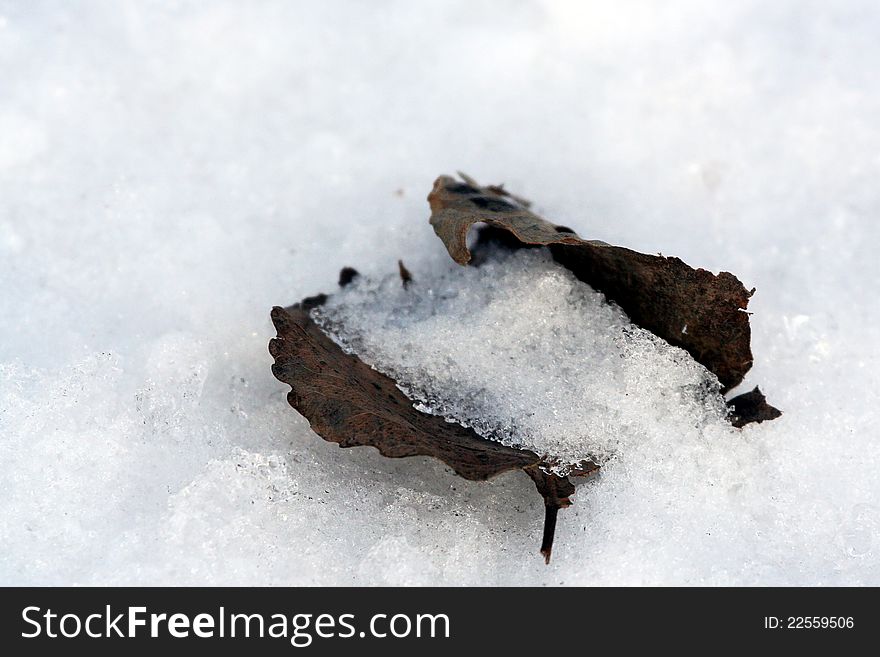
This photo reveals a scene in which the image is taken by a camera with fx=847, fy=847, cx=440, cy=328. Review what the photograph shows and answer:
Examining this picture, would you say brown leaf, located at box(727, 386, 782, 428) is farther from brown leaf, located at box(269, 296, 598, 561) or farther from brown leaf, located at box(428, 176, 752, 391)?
brown leaf, located at box(269, 296, 598, 561)

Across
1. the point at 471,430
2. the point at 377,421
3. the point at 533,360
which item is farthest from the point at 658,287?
the point at 377,421

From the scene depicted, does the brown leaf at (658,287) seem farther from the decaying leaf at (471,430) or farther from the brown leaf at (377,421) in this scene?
the brown leaf at (377,421)

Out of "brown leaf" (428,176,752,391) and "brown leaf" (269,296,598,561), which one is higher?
"brown leaf" (428,176,752,391)

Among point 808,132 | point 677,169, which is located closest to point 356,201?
point 677,169

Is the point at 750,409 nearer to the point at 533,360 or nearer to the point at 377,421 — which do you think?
the point at 533,360

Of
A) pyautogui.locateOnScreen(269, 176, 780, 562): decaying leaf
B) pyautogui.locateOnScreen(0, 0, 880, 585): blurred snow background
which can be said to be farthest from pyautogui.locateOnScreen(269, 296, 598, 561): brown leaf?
pyautogui.locateOnScreen(0, 0, 880, 585): blurred snow background

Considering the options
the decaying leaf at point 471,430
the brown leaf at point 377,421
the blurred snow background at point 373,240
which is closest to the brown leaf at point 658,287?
the decaying leaf at point 471,430
